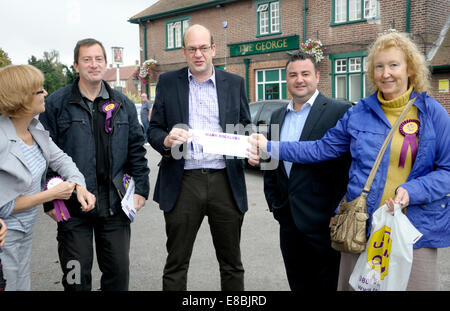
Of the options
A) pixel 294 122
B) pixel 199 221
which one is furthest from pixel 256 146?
pixel 199 221

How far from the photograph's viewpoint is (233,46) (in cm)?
2242

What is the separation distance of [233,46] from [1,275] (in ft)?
69.4

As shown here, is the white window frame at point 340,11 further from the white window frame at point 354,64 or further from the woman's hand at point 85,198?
the woman's hand at point 85,198

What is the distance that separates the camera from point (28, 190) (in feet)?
8.53

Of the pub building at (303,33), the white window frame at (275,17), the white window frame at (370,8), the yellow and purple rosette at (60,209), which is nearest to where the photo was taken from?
the yellow and purple rosette at (60,209)

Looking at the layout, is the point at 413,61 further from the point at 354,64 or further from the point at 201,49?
the point at 354,64

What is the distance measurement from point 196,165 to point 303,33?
1751cm

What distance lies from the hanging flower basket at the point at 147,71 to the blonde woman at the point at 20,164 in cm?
2431

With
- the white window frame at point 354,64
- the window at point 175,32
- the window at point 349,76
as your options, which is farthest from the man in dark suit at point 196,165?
the window at point 175,32

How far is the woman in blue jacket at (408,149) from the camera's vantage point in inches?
91.0

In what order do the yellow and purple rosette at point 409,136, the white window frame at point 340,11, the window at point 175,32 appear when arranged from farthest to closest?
the window at point 175,32
the white window frame at point 340,11
the yellow and purple rosette at point 409,136

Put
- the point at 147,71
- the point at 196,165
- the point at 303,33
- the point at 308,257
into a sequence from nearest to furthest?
the point at 308,257, the point at 196,165, the point at 303,33, the point at 147,71

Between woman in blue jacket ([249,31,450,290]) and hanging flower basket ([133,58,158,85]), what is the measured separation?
2475 cm

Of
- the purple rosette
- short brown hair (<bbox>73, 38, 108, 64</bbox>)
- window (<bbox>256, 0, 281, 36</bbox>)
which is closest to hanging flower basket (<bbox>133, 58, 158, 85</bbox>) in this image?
window (<bbox>256, 0, 281, 36</bbox>)
